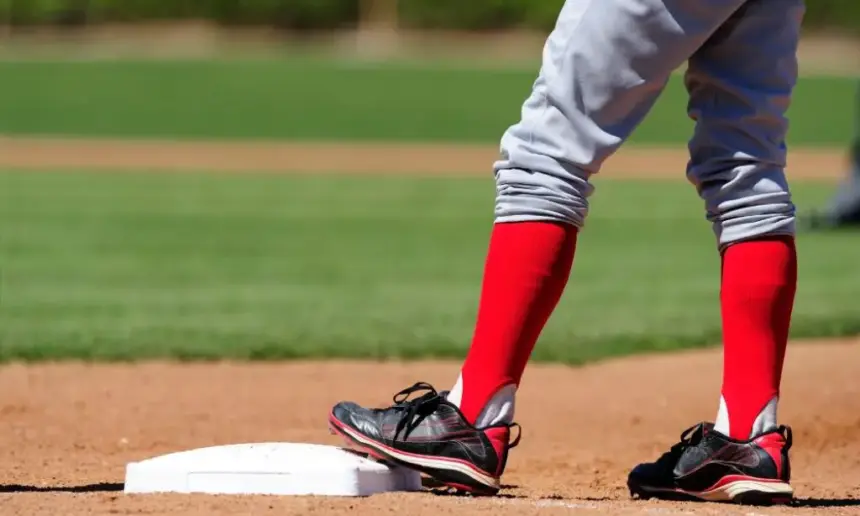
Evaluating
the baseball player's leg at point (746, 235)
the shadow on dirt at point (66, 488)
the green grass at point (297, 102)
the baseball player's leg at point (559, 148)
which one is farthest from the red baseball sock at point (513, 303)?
the green grass at point (297, 102)

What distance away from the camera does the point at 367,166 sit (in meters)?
15.4

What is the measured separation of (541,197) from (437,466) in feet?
1.74

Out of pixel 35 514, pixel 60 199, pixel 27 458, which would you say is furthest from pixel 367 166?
pixel 35 514

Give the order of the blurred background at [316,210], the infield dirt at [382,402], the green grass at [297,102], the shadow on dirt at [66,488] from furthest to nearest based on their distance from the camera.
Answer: the green grass at [297,102], the blurred background at [316,210], the shadow on dirt at [66,488], the infield dirt at [382,402]

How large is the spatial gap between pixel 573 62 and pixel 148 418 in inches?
71.7

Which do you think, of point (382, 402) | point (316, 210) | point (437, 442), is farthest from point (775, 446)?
point (316, 210)

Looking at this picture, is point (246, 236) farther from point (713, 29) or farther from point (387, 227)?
point (713, 29)

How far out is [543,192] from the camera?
8.79 feet

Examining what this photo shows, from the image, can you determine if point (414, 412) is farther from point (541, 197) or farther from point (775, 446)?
point (775, 446)

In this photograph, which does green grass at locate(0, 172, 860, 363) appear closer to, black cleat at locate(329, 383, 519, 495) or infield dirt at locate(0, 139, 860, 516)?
infield dirt at locate(0, 139, 860, 516)

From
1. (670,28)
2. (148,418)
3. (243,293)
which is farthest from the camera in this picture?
(243,293)

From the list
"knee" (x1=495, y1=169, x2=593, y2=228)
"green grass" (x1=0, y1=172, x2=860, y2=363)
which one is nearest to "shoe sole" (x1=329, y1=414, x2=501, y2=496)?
"knee" (x1=495, y1=169, x2=593, y2=228)

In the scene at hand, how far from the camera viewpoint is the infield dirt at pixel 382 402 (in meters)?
2.54

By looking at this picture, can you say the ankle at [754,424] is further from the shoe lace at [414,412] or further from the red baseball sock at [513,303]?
the shoe lace at [414,412]
